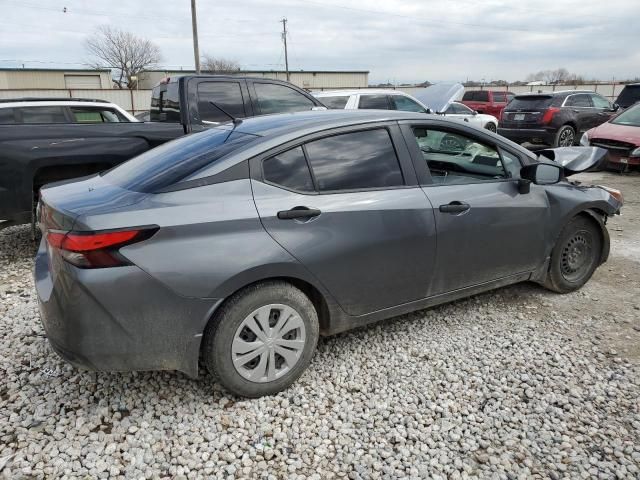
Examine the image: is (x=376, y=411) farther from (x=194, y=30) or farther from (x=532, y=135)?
(x=194, y=30)

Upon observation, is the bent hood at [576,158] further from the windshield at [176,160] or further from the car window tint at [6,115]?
the car window tint at [6,115]

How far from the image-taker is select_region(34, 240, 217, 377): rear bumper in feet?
7.50

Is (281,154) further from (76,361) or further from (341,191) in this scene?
(76,361)

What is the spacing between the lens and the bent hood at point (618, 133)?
9672 mm

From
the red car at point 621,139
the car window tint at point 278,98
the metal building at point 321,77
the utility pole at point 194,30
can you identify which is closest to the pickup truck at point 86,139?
the car window tint at point 278,98

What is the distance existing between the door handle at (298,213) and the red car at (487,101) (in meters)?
19.2

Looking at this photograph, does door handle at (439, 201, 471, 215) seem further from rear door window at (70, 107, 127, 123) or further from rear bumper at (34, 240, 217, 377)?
A: rear door window at (70, 107, 127, 123)

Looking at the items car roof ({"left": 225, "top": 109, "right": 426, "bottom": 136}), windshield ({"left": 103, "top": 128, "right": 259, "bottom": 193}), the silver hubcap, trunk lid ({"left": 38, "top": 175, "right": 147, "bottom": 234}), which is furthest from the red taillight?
Answer: trunk lid ({"left": 38, "top": 175, "right": 147, "bottom": 234})

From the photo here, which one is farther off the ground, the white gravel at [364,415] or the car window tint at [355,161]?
the car window tint at [355,161]

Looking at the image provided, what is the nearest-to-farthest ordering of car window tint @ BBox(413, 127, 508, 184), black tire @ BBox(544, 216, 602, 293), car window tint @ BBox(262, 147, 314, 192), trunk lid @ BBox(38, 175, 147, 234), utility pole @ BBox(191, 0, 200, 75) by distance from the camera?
trunk lid @ BBox(38, 175, 147, 234)
car window tint @ BBox(262, 147, 314, 192)
car window tint @ BBox(413, 127, 508, 184)
black tire @ BBox(544, 216, 602, 293)
utility pole @ BBox(191, 0, 200, 75)

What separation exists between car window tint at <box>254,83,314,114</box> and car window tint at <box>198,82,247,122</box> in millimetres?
A: 289

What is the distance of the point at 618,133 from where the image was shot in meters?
9.92

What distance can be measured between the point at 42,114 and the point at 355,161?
5.37 metres

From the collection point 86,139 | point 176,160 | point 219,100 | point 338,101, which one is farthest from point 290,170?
point 338,101
